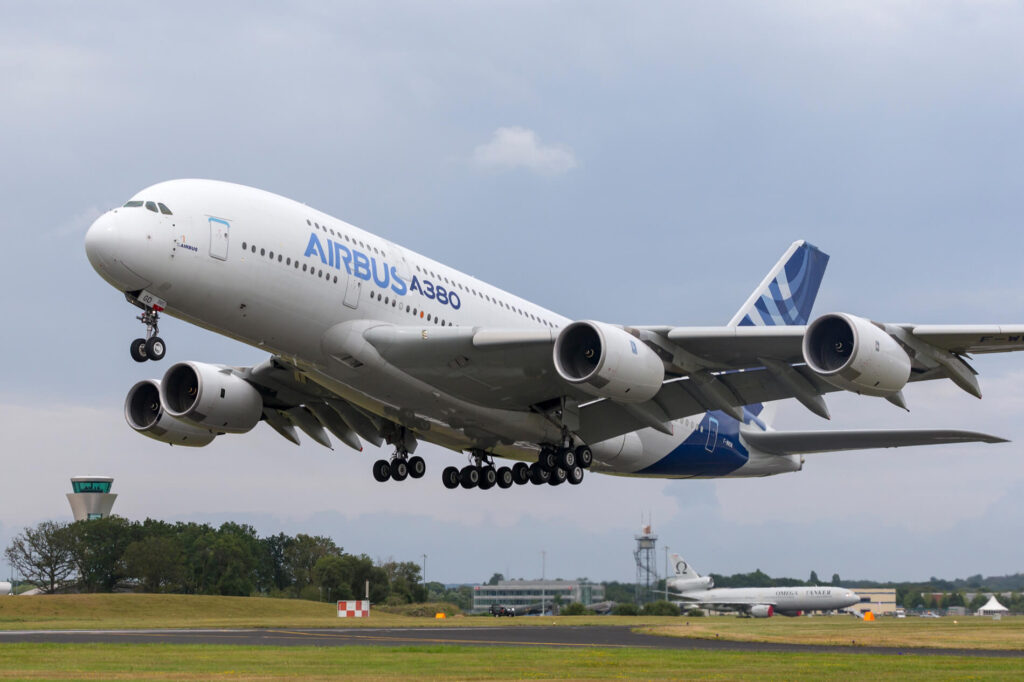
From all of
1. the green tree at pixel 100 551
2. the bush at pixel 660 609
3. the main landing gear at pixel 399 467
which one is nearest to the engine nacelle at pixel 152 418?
the main landing gear at pixel 399 467

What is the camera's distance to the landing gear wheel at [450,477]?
34.0 metres

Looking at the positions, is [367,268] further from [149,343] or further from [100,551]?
[100,551]

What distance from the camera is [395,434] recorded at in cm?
3366

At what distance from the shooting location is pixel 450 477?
34000 mm

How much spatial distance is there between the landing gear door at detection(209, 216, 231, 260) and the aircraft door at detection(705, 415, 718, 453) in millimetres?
19856

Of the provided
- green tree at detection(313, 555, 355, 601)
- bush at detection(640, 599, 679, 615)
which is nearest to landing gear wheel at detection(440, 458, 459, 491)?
green tree at detection(313, 555, 355, 601)

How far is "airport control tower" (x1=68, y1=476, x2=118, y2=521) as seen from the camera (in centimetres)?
10525

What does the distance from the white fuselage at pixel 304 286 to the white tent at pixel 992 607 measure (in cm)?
6840

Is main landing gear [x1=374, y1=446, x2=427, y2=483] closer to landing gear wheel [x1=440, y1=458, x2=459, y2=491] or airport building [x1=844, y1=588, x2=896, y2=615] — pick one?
landing gear wheel [x1=440, y1=458, x2=459, y2=491]

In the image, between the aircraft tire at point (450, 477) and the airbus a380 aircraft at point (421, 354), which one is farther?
the aircraft tire at point (450, 477)

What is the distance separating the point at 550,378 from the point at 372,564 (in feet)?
216

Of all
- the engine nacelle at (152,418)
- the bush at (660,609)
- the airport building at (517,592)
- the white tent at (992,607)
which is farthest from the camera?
the airport building at (517,592)

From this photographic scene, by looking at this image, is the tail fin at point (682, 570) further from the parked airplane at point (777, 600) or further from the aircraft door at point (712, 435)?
the aircraft door at point (712, 435)

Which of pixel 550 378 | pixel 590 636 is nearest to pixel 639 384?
pixel 550 378
